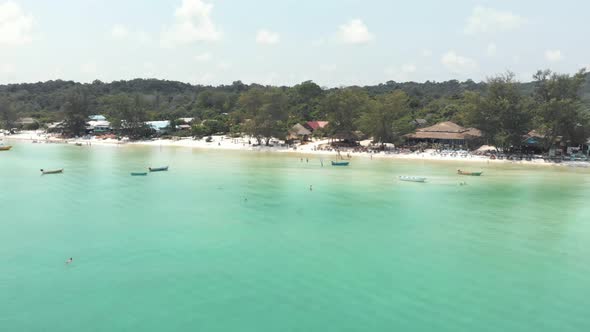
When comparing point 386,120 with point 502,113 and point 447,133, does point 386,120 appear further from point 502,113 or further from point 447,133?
point 502,113

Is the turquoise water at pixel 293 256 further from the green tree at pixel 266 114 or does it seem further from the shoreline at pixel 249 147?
the green tree at pixel 266 114

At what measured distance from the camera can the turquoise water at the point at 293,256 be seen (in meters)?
15.0

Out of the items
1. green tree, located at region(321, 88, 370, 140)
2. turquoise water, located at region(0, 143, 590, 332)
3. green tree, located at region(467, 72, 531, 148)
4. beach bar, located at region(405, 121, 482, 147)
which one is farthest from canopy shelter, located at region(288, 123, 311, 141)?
turquoise water, located at region(0, 143, 590, 332)

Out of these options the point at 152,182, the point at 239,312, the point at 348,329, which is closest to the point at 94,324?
the point at 239,312

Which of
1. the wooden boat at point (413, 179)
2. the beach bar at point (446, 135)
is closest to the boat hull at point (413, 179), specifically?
the wooden boat at point (413, 179)

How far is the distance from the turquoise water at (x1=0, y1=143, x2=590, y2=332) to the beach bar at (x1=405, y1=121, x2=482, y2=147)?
2245cm

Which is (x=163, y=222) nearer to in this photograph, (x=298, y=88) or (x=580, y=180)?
(x=580, y=180)

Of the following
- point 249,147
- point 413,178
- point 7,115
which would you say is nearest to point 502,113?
point 413,178

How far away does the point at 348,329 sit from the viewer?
559 inches

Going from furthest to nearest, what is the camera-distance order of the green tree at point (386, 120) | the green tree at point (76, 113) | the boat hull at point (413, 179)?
the green tree at point (76, 113) → the green tree at point (386, 120) → the boat hull at point (413, 179)

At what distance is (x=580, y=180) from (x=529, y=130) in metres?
14.5

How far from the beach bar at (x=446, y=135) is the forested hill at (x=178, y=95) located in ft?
19.5

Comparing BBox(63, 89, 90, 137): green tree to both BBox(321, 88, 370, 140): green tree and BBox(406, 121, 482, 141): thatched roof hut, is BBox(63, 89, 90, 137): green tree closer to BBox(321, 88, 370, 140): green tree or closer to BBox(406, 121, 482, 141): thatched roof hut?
BBox(321, 88, 370, 140): green tree

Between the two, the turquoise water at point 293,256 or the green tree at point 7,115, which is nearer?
the turquoise water at point 293,256
